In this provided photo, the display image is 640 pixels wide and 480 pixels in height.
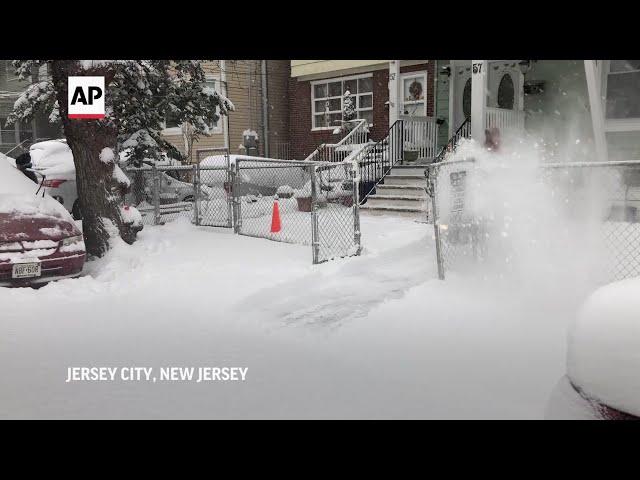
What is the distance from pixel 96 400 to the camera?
3.96 meters

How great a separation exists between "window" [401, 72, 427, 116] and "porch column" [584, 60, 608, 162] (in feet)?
18.1

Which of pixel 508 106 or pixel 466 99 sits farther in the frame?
pixel 466 99

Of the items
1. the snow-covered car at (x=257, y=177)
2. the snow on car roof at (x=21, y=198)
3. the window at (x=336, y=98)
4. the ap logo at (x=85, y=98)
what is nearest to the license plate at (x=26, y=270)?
the snow on car roof at (x=21, y=198)

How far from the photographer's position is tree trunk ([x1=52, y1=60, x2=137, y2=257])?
8.54 m

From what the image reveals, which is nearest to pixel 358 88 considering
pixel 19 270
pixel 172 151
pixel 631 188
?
pixel 172 151

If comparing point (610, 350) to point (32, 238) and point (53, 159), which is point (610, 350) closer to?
point (32, 238)

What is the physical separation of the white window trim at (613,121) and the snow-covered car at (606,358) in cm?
1002

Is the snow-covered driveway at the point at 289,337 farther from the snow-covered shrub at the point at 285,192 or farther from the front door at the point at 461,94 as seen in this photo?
the front door at the point at 461,94

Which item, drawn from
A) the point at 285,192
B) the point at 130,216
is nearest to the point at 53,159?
the point at 130,216

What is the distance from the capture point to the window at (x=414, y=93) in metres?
15.8

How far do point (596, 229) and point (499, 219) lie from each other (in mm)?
2440

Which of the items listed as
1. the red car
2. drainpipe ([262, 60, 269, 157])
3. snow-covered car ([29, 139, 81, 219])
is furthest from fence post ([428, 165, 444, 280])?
drainpipe ([262, 60, 269, 157])

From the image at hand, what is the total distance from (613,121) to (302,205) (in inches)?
285

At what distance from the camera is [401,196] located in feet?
39.4
